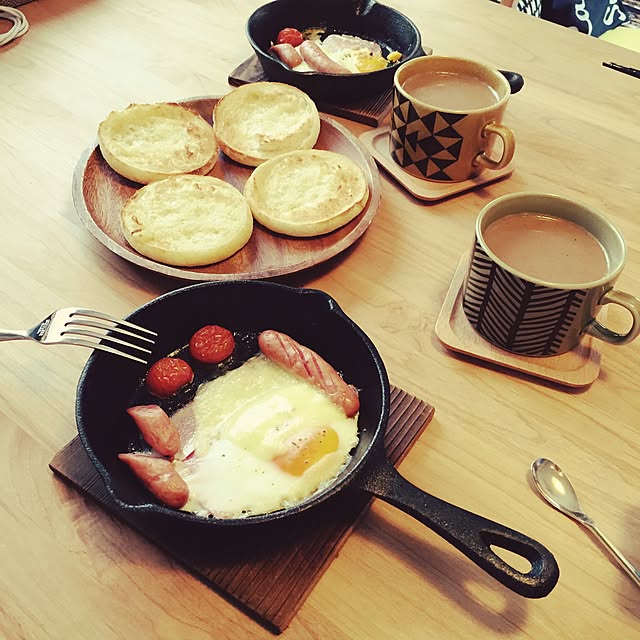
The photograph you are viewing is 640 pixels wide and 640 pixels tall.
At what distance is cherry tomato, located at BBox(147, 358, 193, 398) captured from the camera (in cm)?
96

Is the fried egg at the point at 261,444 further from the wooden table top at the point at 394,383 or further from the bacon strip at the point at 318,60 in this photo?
the bacon strip at the point at 318,60

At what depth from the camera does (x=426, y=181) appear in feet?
4.64

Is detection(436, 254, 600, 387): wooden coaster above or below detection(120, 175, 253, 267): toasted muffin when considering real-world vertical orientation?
below

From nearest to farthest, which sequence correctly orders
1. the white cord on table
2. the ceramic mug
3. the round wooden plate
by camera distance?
the round wooden plate → the ceramic mug → the white cord on table

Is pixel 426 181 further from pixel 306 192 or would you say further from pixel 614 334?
pixel 614 334

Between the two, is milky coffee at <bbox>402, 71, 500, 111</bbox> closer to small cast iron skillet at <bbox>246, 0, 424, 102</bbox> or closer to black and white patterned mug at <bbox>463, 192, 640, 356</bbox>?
small cast iron skillet at <bbox>246, 0, 424, 102</bbox>

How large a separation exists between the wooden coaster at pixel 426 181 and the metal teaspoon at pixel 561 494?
65 centimetres

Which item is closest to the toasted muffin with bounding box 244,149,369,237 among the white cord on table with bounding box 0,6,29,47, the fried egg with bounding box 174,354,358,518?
the fried egg with bounding box 174,354,358,518

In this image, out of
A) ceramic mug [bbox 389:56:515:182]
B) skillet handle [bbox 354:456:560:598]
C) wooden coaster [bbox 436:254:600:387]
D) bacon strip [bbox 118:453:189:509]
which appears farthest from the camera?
ceramic mug [bbox 389:56:515:182]

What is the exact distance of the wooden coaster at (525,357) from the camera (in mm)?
1045

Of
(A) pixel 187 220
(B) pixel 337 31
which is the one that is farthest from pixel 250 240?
(B) pixel 337 31

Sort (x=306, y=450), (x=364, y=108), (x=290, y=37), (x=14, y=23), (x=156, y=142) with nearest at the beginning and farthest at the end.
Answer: (x=306, y=450) → (x=156, y=142) → (x=364, y=108) → (x=290, y=37) → (x=14, y=23)

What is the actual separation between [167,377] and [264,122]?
75cm

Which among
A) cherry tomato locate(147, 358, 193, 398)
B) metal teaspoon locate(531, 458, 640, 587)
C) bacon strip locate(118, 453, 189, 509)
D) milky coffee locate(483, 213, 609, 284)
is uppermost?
milky coffee locate(483, 213, 609, 284)
